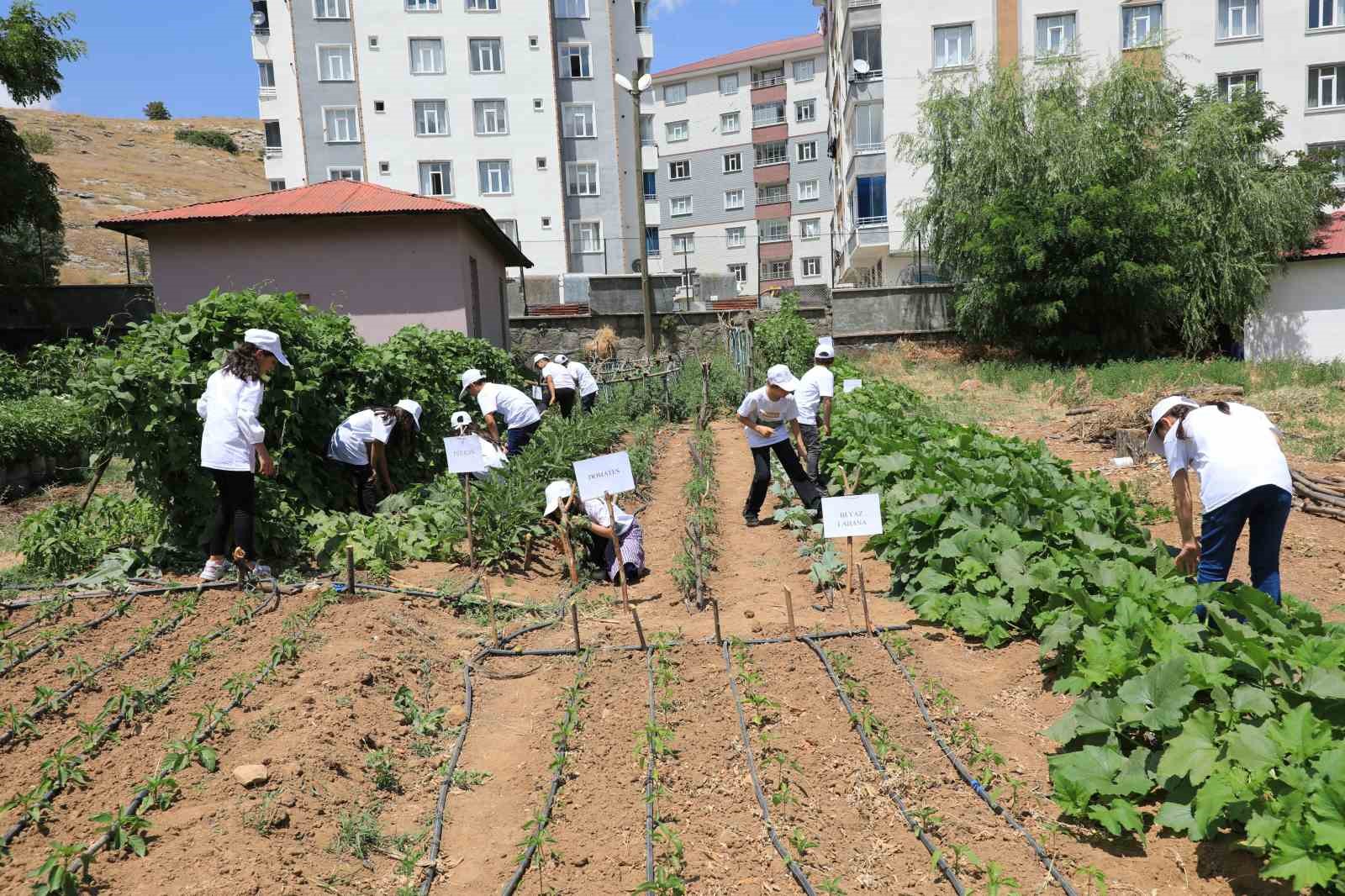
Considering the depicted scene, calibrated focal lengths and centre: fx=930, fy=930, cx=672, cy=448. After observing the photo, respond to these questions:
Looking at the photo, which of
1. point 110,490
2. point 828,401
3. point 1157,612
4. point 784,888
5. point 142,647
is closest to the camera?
point 784,888

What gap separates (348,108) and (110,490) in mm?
26472

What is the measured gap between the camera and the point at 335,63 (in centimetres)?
3409

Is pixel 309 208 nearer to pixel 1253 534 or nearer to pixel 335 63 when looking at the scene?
pixel 1253 534

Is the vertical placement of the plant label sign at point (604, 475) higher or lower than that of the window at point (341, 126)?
lower

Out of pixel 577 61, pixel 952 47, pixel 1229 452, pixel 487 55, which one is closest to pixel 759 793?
pixel 1229 452

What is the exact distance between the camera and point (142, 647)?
525 cm

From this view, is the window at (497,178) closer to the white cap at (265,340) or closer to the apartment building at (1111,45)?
the apartment building at (1111,45)

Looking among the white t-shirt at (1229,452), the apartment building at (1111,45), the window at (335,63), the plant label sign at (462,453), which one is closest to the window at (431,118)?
the window at (335,63)

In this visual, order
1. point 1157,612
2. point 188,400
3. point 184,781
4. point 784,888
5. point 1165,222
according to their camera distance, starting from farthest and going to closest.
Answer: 1. point 1165,222
2. point 188,400
3. point 1157,612
4. point 184,781
5. point 784,888

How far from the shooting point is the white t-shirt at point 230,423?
6.10 metres

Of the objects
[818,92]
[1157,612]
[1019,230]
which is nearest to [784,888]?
[1157,612]

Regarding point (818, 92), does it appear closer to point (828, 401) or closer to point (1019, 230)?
point (1019, 230)

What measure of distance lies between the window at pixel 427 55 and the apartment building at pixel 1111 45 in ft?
50.2

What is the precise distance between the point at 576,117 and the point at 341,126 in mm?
8662
